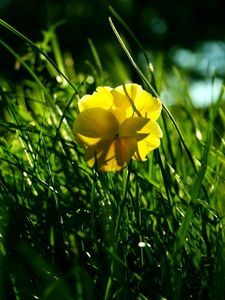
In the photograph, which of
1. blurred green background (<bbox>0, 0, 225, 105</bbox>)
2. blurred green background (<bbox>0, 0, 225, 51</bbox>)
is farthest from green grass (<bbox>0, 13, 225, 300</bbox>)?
blurred green background (<bbox>0, 0, 225, 51</bbox>)

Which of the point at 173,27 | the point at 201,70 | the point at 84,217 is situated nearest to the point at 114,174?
the point at 84,217

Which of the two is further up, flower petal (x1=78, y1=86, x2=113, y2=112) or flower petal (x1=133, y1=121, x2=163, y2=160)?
flower petal (x1=78, y1=86, x2=113, y2=112)

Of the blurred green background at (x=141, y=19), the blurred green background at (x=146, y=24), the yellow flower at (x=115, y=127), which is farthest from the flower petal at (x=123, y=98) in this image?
the blurred green background at (x=141, y=19)

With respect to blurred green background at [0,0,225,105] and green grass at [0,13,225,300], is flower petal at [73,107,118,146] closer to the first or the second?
green grass at [0,13,225,300]

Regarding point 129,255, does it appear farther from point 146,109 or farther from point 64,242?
point 146,109

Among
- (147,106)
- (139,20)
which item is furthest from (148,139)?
(139,20)

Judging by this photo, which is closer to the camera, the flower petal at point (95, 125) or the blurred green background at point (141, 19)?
the flower petal at point (95, 125)

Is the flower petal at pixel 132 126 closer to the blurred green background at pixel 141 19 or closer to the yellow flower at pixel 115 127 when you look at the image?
the yellow flower at pixel 115 127
